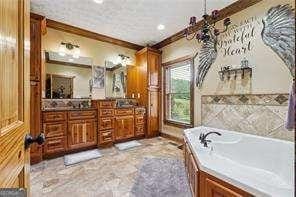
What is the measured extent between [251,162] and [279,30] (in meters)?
1.87

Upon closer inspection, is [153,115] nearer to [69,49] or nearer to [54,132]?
[54,132]

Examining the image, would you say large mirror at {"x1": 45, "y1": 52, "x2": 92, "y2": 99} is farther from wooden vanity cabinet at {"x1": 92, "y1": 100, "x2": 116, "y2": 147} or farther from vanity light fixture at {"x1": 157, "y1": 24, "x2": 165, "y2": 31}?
vanity light fixture at {"x1": 157, "y1": 24, "x2": 165, "y2": 31}

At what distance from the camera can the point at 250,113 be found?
2.84m

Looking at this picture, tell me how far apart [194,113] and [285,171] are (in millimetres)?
2101

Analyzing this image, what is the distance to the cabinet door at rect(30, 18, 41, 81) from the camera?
2.87m

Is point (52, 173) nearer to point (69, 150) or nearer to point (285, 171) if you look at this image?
point (69, 150)

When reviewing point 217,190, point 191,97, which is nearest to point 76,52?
point 191,97

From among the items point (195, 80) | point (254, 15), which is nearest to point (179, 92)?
point (195, 80)

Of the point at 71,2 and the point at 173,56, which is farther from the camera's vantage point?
the point at 173,56

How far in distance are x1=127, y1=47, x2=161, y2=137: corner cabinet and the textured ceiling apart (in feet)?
2.59

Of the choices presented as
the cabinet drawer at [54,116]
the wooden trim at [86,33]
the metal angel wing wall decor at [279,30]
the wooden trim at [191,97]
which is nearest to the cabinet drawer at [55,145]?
the cabinet drawer at [54,116]

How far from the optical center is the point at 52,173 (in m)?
2.63

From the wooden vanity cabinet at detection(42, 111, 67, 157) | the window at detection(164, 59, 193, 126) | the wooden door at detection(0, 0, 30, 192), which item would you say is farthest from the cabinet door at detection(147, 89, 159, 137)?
the wooden door at detection(0, 0, 30, 192)

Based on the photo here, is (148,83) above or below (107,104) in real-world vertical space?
above
